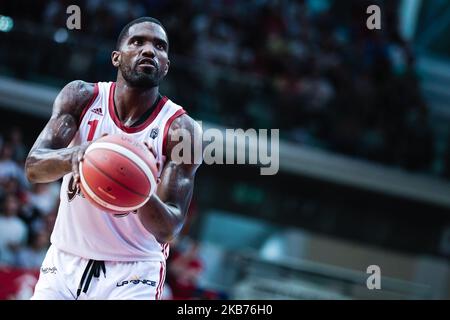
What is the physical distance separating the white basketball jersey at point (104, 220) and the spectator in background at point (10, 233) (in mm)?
4128

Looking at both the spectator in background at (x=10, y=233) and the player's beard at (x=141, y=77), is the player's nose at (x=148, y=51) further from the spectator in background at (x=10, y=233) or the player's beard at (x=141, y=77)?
the spectator in background at (x=10, y=233)

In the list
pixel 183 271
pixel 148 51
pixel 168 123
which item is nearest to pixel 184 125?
pixel 168 123

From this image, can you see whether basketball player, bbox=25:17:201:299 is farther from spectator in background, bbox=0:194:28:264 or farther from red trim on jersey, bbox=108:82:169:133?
spectator in background, bbox=0:194:28:264

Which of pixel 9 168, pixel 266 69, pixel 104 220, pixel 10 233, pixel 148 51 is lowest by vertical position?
pixel 104 220

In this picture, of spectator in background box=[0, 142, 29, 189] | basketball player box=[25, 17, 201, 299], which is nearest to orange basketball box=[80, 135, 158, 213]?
basketball player box=[25, 17, 201, 299]

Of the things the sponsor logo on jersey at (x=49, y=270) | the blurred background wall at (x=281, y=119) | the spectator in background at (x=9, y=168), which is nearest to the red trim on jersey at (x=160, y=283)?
the sponsor logo on jersey at (x=49, y=270)

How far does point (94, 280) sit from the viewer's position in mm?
3777

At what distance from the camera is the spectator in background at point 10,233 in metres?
7.85

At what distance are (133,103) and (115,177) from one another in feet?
2.45

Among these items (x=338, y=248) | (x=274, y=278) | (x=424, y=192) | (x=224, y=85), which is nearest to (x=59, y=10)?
(x=224, y=85)

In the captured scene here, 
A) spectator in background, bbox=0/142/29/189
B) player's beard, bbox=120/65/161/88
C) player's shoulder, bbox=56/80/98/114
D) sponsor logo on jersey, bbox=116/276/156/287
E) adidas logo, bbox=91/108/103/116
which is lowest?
sponsor logo on jersey, bbox=116/276/156/287

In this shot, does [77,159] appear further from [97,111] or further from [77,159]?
[97,111]

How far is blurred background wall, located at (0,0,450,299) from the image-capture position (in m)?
9.11
